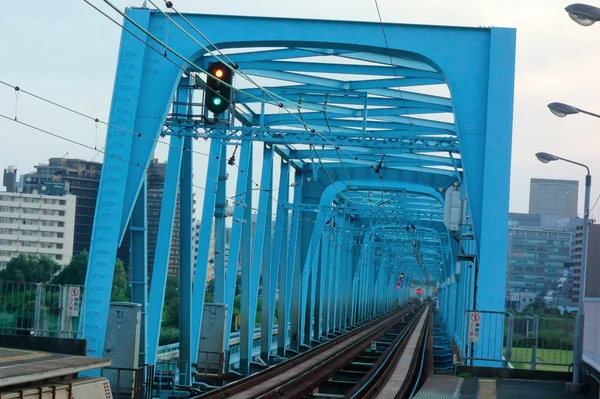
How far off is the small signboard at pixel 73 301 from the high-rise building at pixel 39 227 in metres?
84.4

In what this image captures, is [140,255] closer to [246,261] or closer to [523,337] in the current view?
[523,337]

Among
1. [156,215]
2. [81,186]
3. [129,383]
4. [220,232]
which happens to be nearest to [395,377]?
[220,232]

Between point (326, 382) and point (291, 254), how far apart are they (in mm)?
13991

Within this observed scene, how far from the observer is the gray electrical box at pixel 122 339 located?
19.7 meters

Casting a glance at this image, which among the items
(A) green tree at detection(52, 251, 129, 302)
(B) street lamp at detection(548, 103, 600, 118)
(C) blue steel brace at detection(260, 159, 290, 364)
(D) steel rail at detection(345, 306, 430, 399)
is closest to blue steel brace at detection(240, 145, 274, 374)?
(C) blue steel brace at detection(260, 159, 290, 364)

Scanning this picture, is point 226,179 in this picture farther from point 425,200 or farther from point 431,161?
point 425,200

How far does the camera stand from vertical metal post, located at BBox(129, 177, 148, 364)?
22359mm

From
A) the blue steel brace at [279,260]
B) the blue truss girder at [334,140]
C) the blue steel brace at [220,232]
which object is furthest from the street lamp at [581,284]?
the blue steel brace at [279,260]

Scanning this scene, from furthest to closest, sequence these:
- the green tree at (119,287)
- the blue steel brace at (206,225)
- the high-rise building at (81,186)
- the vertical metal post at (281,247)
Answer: the high-rise building at (81,186)
the green tree at (119,287)
the vertical metal post at (281,247)
the blue steel brace at (206,225)

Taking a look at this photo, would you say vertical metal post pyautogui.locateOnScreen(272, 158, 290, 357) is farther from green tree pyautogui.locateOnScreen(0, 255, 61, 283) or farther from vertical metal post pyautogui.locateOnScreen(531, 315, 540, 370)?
green tree pyautogui.locateOnScreen(0, 255, 61, 283)

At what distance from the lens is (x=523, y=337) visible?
877 inches

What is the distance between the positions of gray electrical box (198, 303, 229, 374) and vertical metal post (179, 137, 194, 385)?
176cm

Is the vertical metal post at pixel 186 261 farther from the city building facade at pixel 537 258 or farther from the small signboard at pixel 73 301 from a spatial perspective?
the city building facade at pixel 537 258

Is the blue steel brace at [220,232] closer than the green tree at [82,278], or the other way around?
the blue steel brace at [220,232]
